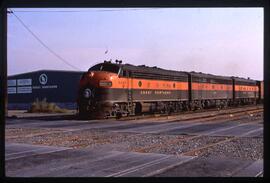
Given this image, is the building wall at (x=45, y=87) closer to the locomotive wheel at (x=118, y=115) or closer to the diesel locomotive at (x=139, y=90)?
the diesel locomotive at (x=139, y=90)

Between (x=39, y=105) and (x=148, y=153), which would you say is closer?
(x=148, y=153)

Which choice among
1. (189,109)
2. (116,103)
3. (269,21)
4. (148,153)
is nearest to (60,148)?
(148,153)

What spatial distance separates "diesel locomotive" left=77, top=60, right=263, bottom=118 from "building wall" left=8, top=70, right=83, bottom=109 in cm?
1354

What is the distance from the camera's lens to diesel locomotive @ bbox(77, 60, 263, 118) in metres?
25.0

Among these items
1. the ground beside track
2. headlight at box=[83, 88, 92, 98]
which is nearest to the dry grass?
headlight at box=[83, 88, 92, 98]

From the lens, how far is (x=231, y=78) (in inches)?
1838

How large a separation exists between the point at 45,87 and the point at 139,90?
2016 cm

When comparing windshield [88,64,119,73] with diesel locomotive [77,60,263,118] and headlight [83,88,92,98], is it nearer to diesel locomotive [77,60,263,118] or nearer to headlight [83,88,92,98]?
diesel locomotive [77,60,263,118]

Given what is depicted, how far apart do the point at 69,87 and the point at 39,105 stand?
738cm

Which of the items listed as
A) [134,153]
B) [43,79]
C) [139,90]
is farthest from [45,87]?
[134,153]

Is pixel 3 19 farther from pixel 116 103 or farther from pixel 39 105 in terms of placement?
pixel 39 105

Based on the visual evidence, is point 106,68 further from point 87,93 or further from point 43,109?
point 43,109

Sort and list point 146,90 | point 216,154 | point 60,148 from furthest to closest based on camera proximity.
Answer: point 146,90
point 60,148
point 216,154

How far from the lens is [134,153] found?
11.9 m
